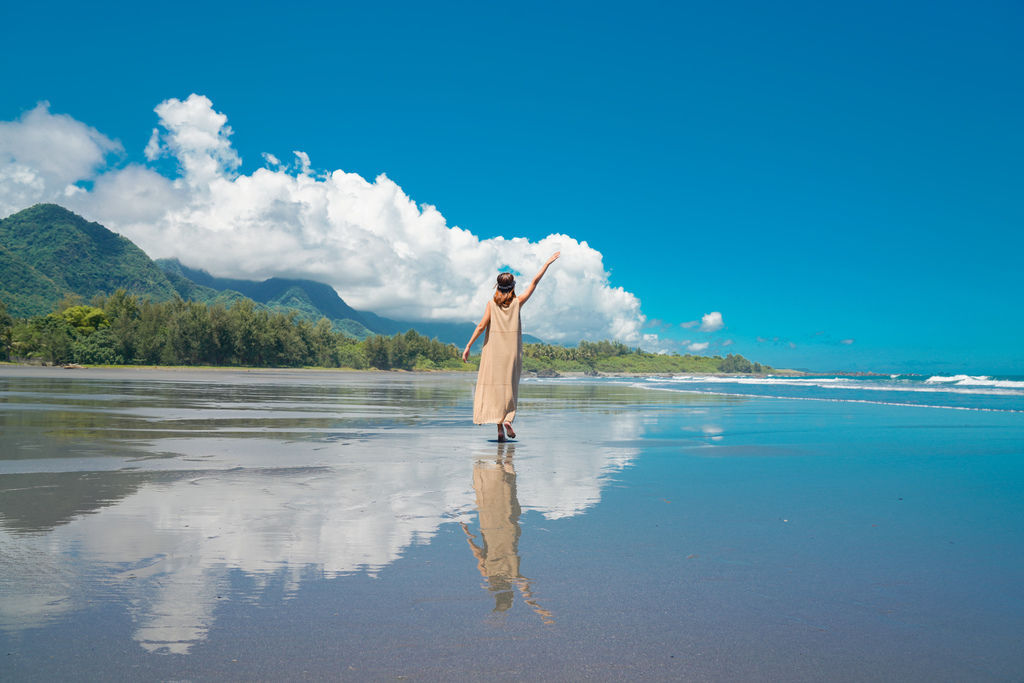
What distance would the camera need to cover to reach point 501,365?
1153 centimetres

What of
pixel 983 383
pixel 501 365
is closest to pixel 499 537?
pixel 501 365

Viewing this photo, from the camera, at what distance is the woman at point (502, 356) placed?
1147 centimetres

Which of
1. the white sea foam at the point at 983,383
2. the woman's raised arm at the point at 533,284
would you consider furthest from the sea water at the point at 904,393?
the woman's raised arm at the point at 533,284

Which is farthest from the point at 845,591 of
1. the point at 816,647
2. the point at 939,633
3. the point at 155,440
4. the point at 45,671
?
the point at 155,440

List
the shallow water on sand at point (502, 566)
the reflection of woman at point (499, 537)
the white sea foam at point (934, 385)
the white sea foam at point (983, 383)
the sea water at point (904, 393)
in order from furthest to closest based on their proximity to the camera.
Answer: the white sea foam at point (983, 383) < the white sea foam at point (934, 385) < the sea water at point (904, 393) < the reflection of woman at point (499, 537) < the shallow water on sand at point (502, 566)

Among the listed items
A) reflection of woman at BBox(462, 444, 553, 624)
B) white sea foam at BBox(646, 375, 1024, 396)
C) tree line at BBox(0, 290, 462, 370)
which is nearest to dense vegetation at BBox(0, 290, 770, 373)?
tree line at BBox(0, 290, 462, 370)

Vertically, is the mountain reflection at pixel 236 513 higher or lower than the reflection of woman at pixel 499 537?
lower

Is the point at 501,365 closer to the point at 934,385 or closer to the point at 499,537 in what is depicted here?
the point at 499,537

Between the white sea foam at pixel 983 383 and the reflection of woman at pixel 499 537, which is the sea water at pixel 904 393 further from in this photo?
the reflection of woman at pixel 499 537

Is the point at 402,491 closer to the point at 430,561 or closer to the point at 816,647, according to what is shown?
the point at 430,561

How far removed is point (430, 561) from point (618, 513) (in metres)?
2.28

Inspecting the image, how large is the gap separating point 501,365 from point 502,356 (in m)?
0.16

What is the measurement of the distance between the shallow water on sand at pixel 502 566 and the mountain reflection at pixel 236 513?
0.03 metres

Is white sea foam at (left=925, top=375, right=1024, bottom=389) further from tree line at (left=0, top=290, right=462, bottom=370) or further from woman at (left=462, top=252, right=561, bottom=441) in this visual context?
tree line at (left=0, top=290, right=462, bottom=370)
